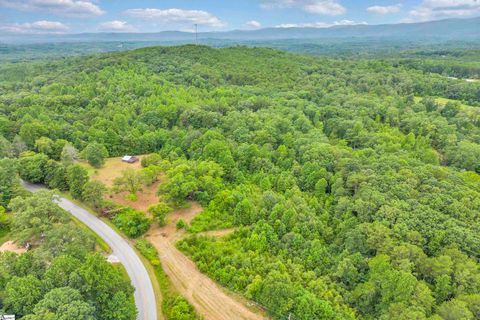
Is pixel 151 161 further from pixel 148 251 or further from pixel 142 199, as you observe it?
pixel 148 251

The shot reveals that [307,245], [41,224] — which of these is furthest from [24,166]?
[307,245]

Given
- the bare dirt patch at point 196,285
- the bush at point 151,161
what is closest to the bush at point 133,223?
the bare dirt patch at point 196,285

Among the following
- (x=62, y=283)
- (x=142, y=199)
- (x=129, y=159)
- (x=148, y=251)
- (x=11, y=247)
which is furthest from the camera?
(x=129, y=159)

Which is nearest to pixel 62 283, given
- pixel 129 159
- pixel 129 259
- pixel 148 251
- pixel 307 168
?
pixel 129 259

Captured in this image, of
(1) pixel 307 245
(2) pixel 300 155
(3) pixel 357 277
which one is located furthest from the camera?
(2) pixel 300 155

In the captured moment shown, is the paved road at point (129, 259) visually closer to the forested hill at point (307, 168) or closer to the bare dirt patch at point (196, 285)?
the bare dirt patch at point (196, 285)

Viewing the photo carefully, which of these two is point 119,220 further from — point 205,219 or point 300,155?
point 300,155
